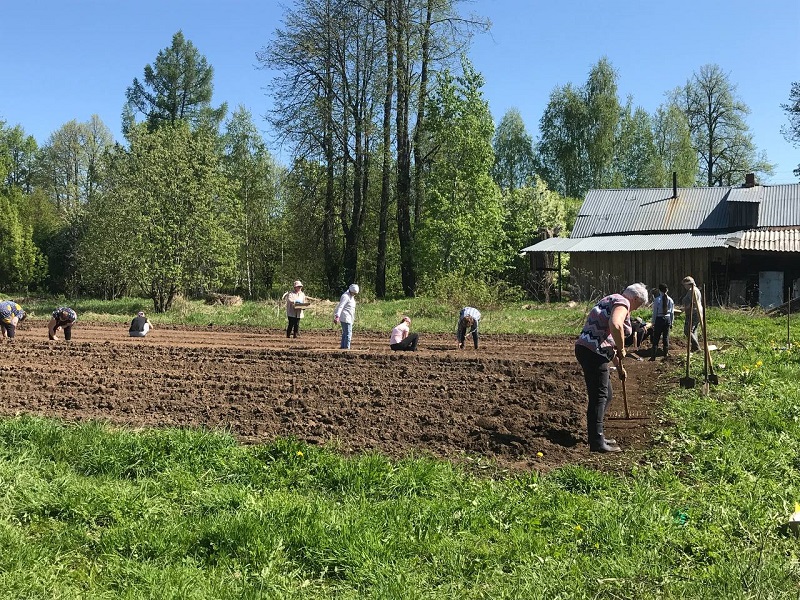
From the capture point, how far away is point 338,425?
7.88 m

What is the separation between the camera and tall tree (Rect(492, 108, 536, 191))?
60.1 metres

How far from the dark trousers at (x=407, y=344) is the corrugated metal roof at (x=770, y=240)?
16.3 meters

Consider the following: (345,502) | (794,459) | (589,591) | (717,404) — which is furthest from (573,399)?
(589,591)

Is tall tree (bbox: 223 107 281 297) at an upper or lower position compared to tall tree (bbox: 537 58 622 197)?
lower

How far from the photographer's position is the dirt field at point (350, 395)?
739cm

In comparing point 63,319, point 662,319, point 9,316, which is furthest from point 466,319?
point 9,316

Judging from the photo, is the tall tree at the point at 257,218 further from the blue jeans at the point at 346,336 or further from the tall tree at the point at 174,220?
the blue jeans at the point at 346,336

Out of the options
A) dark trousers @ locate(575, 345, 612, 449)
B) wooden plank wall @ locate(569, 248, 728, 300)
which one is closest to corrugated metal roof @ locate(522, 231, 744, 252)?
wooden plank wall @ locate(569, 248, 728, 300)

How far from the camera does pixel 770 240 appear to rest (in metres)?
26.0

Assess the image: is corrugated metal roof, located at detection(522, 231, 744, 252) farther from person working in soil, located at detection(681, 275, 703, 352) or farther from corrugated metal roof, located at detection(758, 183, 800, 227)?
person working in soil, located at detection(681, 275, 703, 352)

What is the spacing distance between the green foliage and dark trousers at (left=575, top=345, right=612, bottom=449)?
24912 millimetres

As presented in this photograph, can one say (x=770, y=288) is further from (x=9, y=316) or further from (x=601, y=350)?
(x=9, y=316)

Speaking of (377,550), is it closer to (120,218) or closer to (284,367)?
(284,367)

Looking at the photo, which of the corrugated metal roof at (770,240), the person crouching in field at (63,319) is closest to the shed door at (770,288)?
the corrugated metal roof at (770,240)
